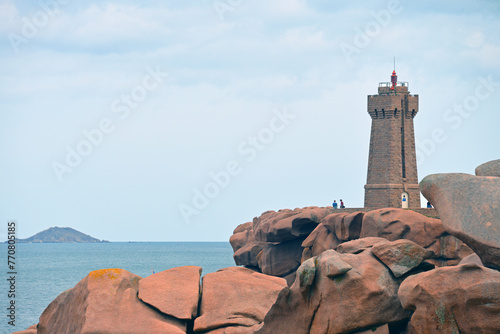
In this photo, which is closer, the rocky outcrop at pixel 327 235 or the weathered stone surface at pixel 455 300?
the weathered stone surface at pixel 455 300

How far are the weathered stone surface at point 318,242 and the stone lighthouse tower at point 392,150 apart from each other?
15.0 meters

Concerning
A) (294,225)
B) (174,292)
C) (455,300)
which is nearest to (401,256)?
(455,300)

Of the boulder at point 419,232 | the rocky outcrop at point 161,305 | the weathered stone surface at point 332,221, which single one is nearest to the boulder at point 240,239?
the weathered stone surface at point 332,221

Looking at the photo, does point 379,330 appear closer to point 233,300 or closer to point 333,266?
point 333,266

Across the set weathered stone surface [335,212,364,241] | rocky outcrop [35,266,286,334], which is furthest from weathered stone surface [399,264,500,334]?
weathered stone surface [335,212,364,241]

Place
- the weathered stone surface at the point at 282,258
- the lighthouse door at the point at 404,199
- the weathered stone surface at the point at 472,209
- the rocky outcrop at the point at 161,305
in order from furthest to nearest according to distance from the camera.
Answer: the lighthouse door at the point at 404,199 < the weathered stone surface at the point at 282,258 < the rocky outcrop at the point at 161,305 < the weathered stone surface at the point at 472,209

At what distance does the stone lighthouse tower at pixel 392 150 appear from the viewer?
54.8 metres

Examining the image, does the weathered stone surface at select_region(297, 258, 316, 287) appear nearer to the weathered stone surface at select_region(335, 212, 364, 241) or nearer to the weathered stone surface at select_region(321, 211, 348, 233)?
the weathered stone surface at select_region(335, 212, 364, 241)

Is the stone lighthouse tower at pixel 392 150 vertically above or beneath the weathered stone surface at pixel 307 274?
above

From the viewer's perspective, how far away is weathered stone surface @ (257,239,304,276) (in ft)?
143

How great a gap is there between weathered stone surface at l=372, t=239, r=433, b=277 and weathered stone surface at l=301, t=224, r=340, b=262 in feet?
63.3

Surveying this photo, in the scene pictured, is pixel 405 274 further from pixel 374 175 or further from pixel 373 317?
pixel 374 175

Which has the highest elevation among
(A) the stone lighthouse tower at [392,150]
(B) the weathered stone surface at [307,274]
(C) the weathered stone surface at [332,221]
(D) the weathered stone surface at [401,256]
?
(A) the stone lighthouse tower at [392,150]

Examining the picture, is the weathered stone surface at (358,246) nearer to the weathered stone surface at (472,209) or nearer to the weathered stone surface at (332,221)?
the weathered stone surface at (472,209)
